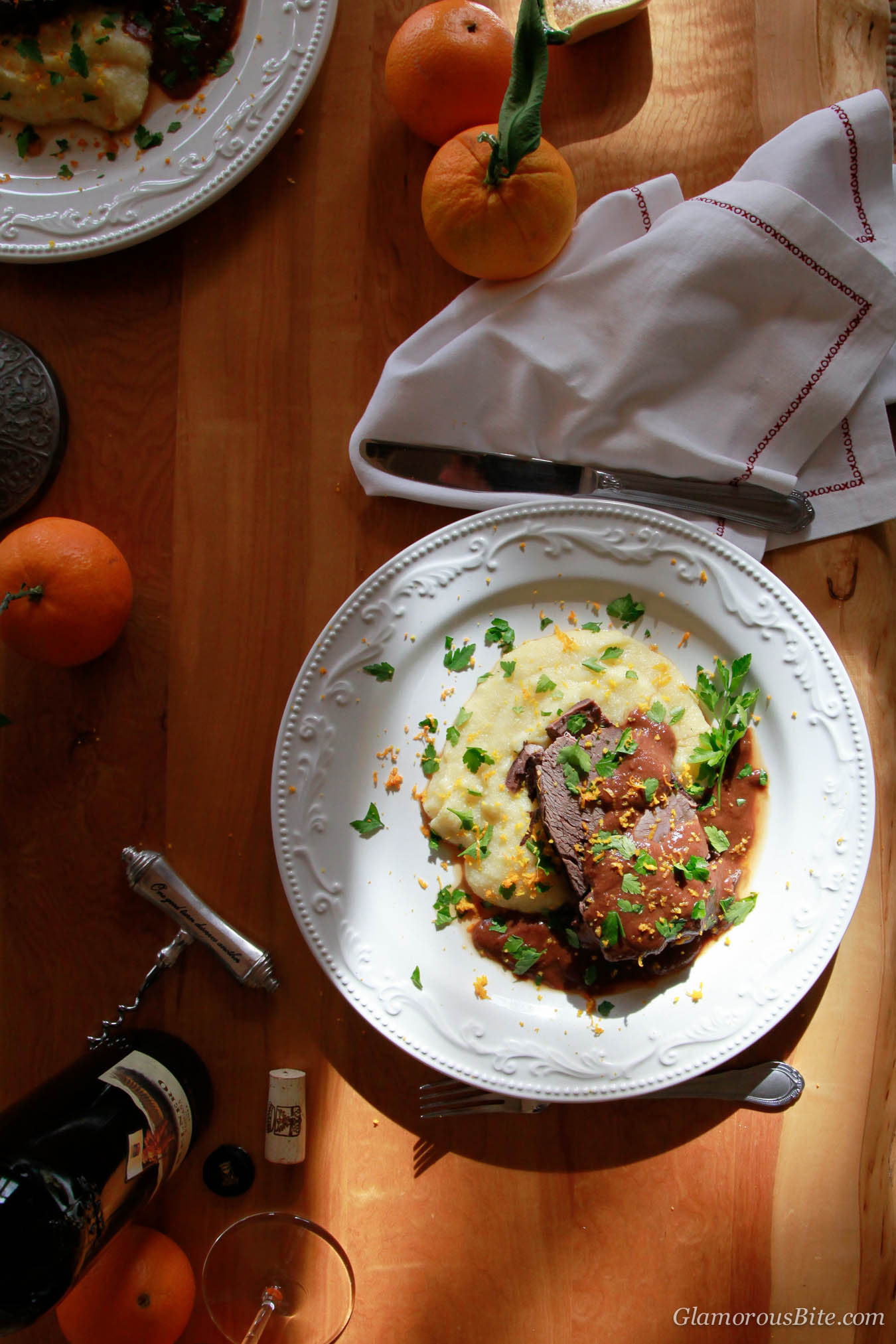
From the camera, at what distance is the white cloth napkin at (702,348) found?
2.14 m

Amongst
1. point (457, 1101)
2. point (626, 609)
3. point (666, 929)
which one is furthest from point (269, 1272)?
point (626, 609)

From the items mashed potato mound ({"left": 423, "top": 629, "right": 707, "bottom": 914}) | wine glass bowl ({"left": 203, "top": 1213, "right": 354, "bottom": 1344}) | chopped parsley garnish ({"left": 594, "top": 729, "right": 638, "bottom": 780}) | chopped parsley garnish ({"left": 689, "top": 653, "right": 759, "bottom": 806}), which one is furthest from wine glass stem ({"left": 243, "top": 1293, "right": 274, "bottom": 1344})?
chopped parsley garnish ({"left": 689, "top": 653, "right": 759, "bottom": 806})

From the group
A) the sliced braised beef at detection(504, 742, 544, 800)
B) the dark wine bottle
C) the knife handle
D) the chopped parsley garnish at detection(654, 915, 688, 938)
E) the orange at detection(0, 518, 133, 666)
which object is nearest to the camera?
the dark wine bottle

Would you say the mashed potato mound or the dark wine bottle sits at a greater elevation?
the mashed potato mound

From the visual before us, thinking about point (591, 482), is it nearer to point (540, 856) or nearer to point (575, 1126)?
point (540, 856)

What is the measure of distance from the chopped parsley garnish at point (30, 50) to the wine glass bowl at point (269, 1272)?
110 inches

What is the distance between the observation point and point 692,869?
1930mm

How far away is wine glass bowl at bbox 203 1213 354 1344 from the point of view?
1.91m

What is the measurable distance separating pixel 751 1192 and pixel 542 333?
86.0 inches

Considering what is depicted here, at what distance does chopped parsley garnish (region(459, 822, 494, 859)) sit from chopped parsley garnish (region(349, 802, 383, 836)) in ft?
0.74

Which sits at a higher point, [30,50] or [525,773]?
[30,50]

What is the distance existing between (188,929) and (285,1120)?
0.51 m

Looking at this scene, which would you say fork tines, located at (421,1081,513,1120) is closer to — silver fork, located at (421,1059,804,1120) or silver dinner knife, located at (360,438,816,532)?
silver fork, located at (421,1059,804,1120)

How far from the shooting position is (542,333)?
219 centimetres
